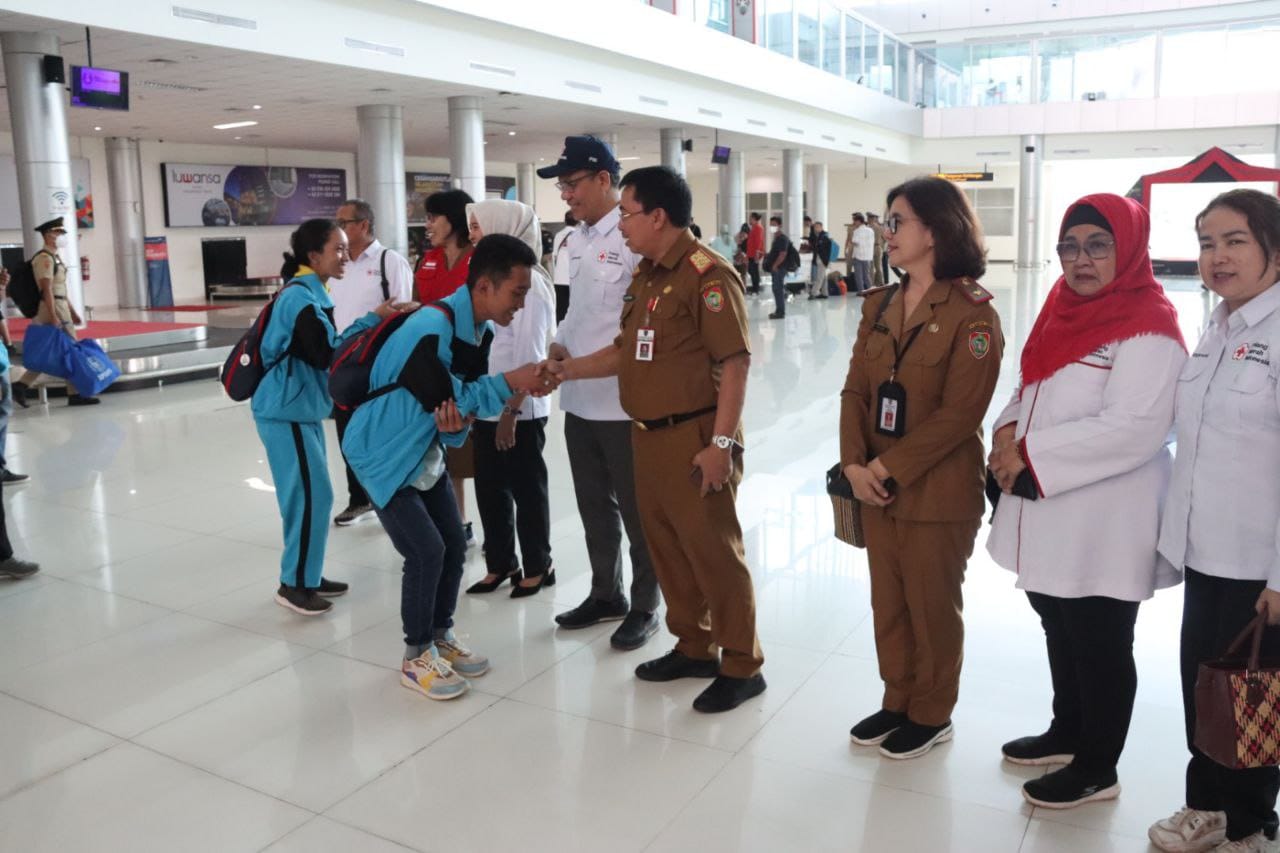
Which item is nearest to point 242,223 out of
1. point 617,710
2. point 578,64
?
point 578,64

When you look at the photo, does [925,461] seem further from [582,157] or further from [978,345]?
[582,157]

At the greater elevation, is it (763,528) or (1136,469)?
(1136,469)

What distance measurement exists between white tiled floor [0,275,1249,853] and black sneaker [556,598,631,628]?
7cm

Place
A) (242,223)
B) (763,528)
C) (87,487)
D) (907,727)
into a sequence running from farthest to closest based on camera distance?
(242,223), (87,487), (763,528), (907,727)

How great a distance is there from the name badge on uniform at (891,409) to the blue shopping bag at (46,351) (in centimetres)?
797

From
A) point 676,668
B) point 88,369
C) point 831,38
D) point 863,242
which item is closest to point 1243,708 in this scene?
point 676,668

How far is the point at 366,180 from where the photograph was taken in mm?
14742

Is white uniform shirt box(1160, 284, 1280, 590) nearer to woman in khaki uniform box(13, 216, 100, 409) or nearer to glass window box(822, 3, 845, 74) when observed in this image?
woman in khaki uniform box(13, 216, 100, 409)

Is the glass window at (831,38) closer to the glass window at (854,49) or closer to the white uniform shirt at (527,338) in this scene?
the glass window at (854,49)

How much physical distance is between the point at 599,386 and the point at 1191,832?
2160 mm

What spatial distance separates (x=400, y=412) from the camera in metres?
3.09

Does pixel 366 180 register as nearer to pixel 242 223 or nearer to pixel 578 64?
pixel 578 64

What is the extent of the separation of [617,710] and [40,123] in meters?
8.90

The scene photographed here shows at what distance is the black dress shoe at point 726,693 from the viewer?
10.2ft
